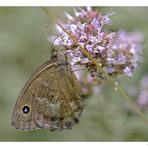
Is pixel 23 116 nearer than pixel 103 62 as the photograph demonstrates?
No

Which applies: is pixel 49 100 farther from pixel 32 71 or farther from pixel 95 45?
pixel 32 71

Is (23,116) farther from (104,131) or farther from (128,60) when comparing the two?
(104,131)

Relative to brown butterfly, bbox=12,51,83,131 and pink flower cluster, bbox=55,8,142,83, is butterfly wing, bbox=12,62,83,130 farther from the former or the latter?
pink flower cluster, bbox=55,8,142,83

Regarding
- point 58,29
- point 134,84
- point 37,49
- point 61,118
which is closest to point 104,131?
point 134,84

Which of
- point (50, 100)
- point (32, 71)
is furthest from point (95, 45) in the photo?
point (32, 71)

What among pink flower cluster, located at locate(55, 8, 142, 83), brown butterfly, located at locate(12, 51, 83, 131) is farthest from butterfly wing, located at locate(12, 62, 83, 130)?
pink flower cluster, located at locate(55, 8, 142, 83)

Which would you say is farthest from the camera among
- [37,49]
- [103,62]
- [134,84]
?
[37,49]

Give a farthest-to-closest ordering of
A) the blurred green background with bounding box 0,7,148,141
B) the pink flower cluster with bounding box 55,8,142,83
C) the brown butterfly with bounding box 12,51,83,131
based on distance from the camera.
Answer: the blurred green background with bounding box 0,7,148,141 < the brown butterfly with bounding box 12,51,83,131 < the pink flower cluster with bounding box 55,8,142,83

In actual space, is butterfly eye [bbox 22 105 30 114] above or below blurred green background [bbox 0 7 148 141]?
below
